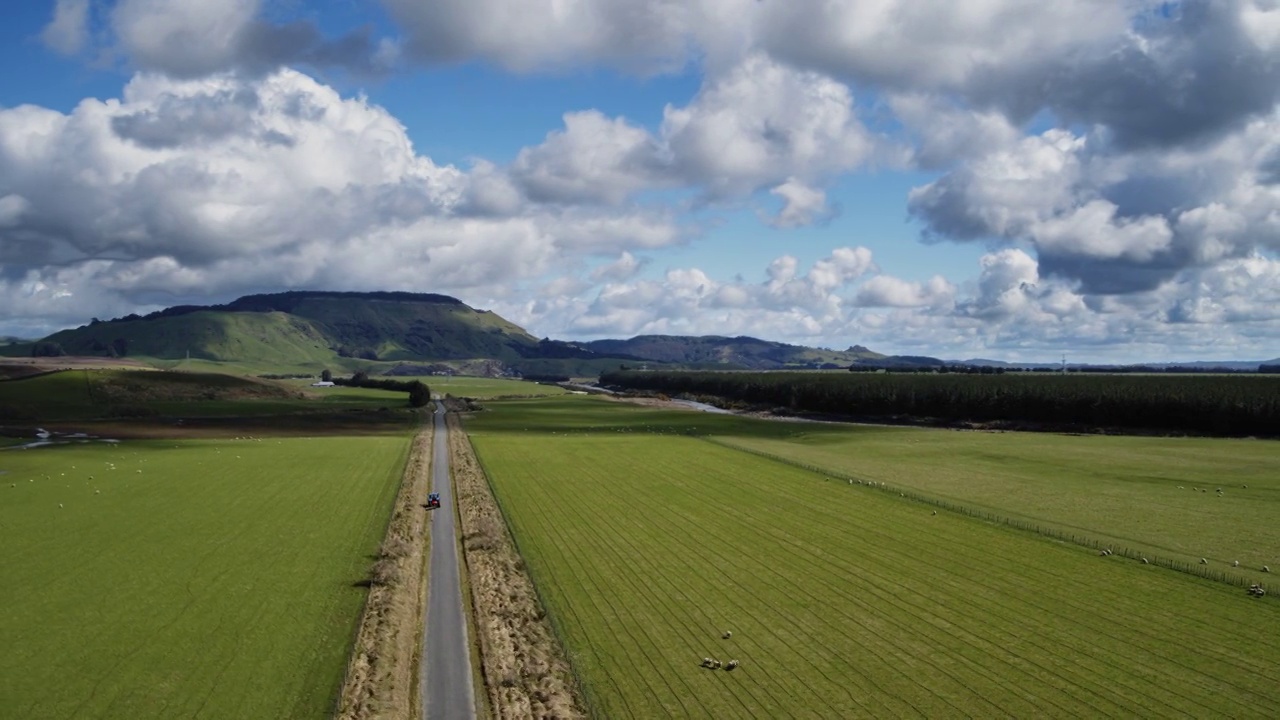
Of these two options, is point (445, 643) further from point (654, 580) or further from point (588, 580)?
point (654, 580)

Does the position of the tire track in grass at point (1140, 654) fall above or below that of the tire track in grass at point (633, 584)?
above

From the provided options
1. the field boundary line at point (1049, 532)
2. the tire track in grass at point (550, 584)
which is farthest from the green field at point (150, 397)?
the field boundary line at point (1049, 532)

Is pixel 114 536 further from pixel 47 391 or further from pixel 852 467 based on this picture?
pixel 47 391

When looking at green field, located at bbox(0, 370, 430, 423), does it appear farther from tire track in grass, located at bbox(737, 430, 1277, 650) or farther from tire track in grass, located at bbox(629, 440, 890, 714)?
tire track in grass, located at bbox(629, 440, 890, 714)

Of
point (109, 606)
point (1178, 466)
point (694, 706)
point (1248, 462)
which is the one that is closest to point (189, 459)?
point (109, 606)

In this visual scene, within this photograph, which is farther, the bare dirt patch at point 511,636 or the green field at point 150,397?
the green field at point 150,397

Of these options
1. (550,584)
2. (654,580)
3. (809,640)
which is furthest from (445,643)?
(809,640)

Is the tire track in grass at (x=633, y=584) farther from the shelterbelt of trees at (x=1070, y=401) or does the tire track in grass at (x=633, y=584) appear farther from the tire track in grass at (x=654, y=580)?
the shelterbelt of trees at (x=1070, y=401)

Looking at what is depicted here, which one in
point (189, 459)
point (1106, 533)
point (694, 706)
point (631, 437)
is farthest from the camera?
point (631, 437)
